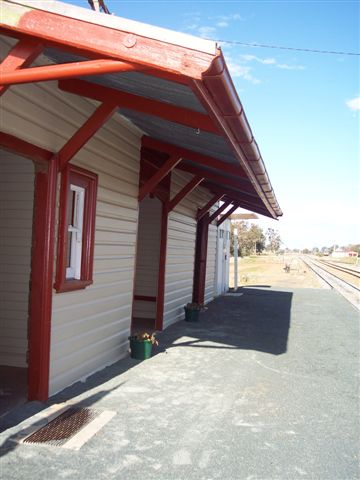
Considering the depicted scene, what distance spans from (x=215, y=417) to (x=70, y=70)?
350 centimetres

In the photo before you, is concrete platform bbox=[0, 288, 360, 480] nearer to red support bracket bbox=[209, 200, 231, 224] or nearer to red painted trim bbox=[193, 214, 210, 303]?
red painted trim bbox=[193, 214, 210, 303]

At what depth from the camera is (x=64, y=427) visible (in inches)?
166

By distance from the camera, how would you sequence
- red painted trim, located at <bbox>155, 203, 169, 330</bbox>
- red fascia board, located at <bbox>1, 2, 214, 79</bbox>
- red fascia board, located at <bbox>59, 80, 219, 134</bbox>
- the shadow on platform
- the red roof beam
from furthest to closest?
1. the red roof beam
2. red painted trim, located at <bbox>155, 203, 169, 330</bbox>
3. the shadow on platform
4. red fascia board, located at <bbox>59, 80, 219, 134</bbox>
5. red fascia board, located at <bbox>1, 2, 214, 79</bbox>

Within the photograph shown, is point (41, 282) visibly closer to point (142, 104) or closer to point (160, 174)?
point (142, 104)

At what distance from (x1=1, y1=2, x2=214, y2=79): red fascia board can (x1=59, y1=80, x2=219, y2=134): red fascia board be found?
1.46 metres

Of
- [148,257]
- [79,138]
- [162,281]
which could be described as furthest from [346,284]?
→ [79,138]

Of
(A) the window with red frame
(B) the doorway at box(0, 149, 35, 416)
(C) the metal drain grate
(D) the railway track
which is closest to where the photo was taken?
(C) the metal drain grate

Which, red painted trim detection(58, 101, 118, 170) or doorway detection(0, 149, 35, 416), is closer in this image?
red painted trim detection(58, 101, 118, 170)

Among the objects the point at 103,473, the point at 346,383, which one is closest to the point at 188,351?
the point at 346,383

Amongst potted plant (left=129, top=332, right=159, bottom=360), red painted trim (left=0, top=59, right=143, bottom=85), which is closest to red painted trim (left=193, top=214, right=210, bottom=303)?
potted plant (left=129, top=332, right=159, bottom=360)

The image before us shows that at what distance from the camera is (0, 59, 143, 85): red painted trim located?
3.15 metres

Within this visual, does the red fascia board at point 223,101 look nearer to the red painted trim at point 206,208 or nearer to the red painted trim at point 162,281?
the red painted trim at point 162,281

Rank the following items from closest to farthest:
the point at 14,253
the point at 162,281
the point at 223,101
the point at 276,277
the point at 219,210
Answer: the point at 223,101, the point at 14,253, the point at 162,281, the point at 219,210, the point at 276,277

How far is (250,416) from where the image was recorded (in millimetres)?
4758
